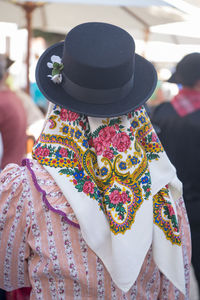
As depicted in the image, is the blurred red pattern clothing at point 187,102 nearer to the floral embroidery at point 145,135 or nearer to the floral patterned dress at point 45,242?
the floral embroidery at point 145,135

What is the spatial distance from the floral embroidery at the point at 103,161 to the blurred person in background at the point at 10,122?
2036mm

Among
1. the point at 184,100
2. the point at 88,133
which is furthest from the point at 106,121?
the point at 184,100

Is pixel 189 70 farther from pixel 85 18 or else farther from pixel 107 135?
pixel 85 18

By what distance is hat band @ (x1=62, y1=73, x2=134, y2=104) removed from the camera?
67.1 inches

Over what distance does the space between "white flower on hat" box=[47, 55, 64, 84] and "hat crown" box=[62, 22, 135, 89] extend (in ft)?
0.09

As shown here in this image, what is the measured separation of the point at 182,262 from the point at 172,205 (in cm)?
22

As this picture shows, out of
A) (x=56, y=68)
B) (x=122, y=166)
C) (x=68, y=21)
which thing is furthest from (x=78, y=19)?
(x=122, y=166)

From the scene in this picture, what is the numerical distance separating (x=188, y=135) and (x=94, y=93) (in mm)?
1560

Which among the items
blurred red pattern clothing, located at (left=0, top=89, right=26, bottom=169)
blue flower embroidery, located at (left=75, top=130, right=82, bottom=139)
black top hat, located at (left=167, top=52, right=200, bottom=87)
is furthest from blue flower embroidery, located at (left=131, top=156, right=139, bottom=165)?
blurred red pattern clothing, located at (left=0, top=89, right=26, bottom=169)

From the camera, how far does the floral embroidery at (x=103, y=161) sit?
165 cm

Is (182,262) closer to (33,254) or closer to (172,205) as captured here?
(172,205)

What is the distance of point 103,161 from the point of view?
5.43 ft

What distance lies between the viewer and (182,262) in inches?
70.2

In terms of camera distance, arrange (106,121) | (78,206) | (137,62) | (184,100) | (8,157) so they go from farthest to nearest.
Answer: (8,157) < (184,100) < (137,62) < (106,121) < (78,206)
